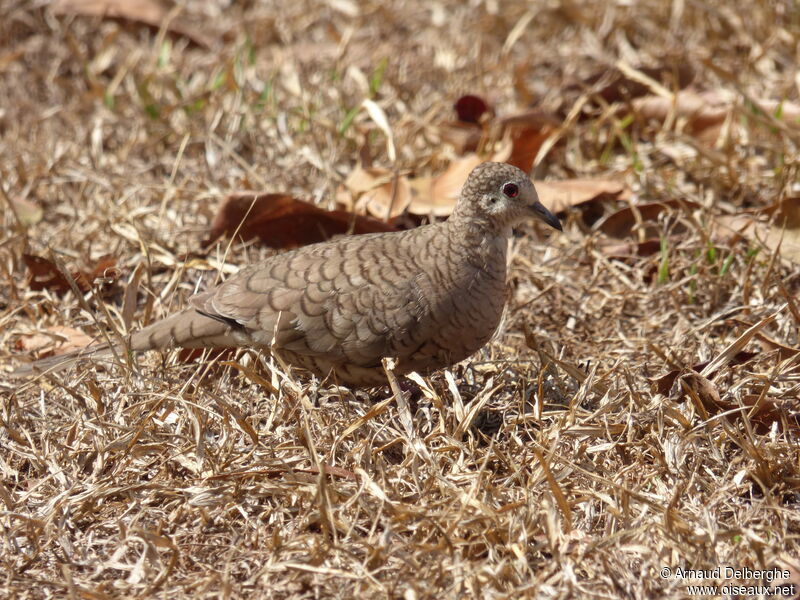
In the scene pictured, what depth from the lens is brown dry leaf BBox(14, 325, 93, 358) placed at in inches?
140

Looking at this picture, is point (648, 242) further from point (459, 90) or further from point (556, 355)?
point (459, 90)

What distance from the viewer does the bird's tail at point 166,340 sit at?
325 cm

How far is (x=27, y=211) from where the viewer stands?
4305 mm

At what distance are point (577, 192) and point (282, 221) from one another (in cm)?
125

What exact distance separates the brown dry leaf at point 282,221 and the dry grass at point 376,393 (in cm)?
10

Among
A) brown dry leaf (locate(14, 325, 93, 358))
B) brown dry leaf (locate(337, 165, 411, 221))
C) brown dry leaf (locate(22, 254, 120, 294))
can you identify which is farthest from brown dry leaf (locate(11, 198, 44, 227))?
brown dry leaf (locate(337, 165, 411, 221))

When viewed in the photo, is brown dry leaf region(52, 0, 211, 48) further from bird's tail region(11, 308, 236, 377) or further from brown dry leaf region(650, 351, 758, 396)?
brown dry leaf region(650, 351, 758, 396)

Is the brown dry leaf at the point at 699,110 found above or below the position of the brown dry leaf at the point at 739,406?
above

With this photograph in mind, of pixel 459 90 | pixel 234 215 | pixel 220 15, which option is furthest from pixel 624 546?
pixel 220 15

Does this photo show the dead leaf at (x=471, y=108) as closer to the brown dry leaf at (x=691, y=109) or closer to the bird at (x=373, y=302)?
the brown dry leaf at (x=691, y=109)

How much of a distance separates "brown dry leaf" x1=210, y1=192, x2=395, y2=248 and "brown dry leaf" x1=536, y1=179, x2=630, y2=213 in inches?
27.9

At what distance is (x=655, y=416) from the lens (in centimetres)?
304

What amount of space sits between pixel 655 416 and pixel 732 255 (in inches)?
38.7

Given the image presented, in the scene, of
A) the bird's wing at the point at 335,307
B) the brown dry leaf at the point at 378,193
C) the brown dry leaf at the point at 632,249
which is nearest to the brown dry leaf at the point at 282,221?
the brown dry leaf at the point at 378,193
